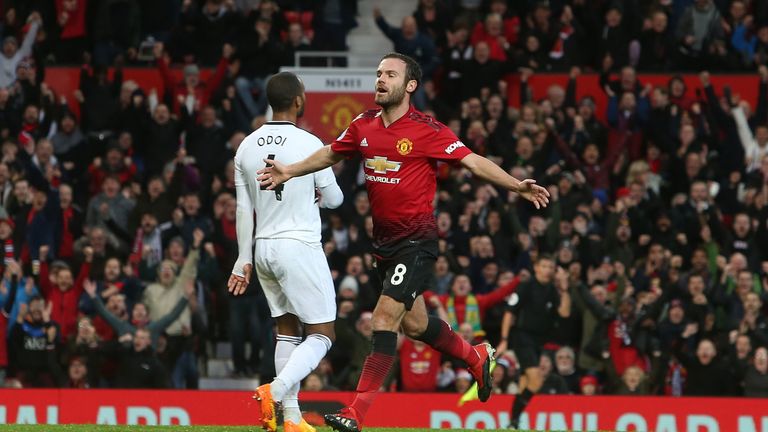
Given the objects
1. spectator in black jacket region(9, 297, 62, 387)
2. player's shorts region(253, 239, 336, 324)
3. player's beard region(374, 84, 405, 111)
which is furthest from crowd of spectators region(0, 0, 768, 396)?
player's beard region(374, 84, 405, 111)

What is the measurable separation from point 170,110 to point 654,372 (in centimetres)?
807

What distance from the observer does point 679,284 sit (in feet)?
58.0

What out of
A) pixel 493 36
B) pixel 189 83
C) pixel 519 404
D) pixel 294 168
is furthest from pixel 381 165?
pixel 493 36

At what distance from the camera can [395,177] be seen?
9930 millimetres

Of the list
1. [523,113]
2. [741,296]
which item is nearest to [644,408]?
[741,296]

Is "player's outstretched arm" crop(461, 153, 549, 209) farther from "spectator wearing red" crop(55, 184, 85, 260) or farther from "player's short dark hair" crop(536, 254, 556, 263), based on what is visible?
"spectator wearing red" crop(55, 184, 85, 260)

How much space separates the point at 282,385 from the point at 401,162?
159cm

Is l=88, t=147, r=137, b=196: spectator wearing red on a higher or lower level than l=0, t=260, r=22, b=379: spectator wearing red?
higher

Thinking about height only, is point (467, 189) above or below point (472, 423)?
above

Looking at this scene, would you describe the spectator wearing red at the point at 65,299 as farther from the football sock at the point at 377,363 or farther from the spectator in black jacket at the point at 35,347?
the football sock at the point at 377,363

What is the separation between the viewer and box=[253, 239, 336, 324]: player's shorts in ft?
33.0

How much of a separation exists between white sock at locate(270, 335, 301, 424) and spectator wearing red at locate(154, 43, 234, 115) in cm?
1143

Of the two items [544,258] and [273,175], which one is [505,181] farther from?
[544,258]

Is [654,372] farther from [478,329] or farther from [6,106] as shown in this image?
[6,106]
